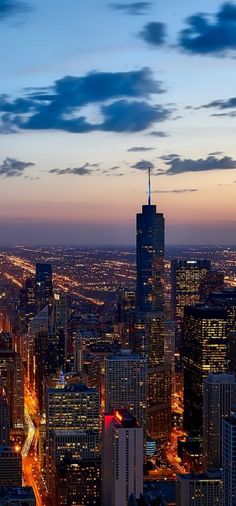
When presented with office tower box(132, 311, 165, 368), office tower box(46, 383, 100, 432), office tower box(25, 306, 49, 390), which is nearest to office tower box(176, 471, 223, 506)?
office tower box(46, 383, 100, 432)

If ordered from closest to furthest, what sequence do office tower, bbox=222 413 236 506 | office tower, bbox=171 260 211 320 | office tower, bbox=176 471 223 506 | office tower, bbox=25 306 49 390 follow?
office tower, bbox=222 413 236 506, office tower, bbox=176 471 223 506, office tower, bbox=25 306 49 390, office tower, bbox=171 260 211 320

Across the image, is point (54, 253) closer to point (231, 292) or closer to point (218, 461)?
point (231, 292)

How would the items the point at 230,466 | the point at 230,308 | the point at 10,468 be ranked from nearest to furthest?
the point at 230,466, the point at 10,468, the point at 230,308

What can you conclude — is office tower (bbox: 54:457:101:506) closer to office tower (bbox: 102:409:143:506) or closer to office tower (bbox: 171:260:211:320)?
office tower (bbox: 102:409:143:506)

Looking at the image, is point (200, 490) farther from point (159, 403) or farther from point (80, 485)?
point (159, 403)

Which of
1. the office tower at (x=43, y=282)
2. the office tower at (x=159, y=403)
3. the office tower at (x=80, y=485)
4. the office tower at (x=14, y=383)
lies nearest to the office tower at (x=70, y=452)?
the office tower at (x=80, y=485)

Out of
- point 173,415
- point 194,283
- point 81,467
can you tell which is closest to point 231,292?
point 194,283

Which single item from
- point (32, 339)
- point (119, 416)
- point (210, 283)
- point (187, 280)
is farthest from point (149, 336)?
point (119, 416)
